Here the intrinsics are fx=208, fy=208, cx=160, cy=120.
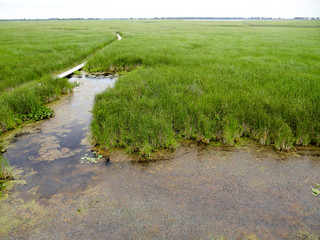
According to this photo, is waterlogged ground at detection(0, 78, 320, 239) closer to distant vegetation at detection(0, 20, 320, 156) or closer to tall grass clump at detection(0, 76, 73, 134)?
distant vegetation at detection(0, 20, 320, 156)

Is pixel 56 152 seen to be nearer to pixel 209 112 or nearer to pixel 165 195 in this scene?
pixel 165 195

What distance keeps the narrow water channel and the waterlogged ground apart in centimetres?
2

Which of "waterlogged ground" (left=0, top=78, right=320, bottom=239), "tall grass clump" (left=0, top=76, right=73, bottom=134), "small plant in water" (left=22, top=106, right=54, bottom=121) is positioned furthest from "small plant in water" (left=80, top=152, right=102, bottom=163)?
"small plant in water" (left=22, top=106, right=54, bottom=121)

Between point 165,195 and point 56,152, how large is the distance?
270 cm

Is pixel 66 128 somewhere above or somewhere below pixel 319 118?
below

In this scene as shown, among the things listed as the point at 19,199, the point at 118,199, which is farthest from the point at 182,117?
the point at 19,199

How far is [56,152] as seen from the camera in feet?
14.9

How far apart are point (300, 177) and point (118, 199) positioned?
3.17 metres

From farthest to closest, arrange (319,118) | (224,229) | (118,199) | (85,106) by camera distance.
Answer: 1. (85,106)
2. (319,118)
3. (118,199)
4. (224,229)

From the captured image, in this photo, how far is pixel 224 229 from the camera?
2.69m

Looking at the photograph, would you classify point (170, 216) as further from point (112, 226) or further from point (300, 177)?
point (300, 177)

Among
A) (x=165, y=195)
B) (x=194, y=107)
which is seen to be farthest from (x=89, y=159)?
(x=194, y=107)

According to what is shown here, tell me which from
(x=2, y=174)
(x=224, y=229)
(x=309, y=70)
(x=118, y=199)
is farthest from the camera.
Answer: (x=309, y=70)

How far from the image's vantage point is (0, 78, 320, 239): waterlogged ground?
8.87 feet
